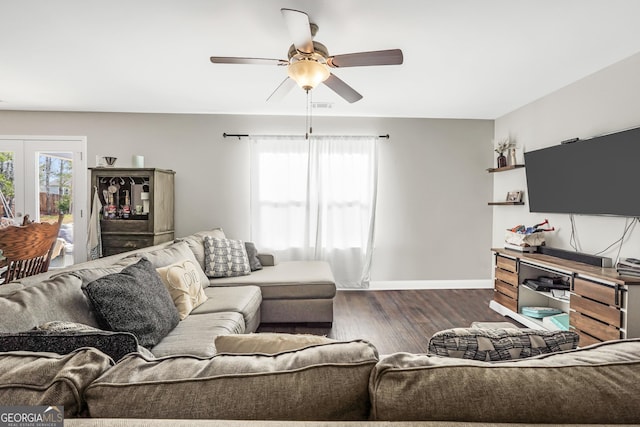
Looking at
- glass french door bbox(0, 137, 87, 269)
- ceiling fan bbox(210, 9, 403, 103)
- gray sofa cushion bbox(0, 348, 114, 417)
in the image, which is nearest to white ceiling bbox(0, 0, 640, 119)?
ceiling fan bbox(210, 9, 403, 103)

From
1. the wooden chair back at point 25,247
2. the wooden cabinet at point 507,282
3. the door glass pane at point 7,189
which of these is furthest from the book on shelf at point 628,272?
the door glass pane at point 7,189

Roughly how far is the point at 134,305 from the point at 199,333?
0.43 meters

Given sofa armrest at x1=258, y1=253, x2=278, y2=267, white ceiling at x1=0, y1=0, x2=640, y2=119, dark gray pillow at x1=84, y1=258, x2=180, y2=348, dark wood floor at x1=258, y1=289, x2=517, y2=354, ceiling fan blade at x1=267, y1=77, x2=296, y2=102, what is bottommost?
dark wood floor at x1=258, y1=289, x2=517, y2=354

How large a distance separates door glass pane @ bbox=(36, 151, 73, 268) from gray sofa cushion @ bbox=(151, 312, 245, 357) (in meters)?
3.43

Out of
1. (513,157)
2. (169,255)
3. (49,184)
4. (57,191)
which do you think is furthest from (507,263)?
(49,184)

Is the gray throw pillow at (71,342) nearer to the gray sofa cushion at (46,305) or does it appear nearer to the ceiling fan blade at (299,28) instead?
the gray sofa cushion at (46,305)

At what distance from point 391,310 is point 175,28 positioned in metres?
3.44

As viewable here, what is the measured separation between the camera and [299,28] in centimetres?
189

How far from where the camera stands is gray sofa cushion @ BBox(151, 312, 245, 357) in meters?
1.72

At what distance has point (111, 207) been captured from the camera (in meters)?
4.20

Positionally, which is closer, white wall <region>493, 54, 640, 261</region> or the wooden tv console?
the wooden tv console

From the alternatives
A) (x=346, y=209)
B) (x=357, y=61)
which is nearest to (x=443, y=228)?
(x=346, y=209)

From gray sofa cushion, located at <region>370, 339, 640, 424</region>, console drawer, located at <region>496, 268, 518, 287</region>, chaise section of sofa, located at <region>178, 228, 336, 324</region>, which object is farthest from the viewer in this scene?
console drawer, located at <region>496, 268, 518, 287</region>

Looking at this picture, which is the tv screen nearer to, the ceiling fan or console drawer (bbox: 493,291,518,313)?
console drawer (bbox: 493,291,518,313)
